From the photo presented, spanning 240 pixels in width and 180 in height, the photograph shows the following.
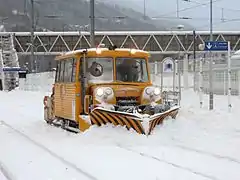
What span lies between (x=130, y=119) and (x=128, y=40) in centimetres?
7068

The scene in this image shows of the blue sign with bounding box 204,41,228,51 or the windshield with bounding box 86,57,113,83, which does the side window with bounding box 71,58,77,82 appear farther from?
the blue sign with bounding box 204,41,228,51

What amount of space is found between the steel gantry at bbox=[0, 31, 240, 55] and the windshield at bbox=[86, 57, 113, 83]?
222 ft

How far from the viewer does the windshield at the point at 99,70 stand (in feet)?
49.9

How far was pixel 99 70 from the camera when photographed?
15289 millimetres

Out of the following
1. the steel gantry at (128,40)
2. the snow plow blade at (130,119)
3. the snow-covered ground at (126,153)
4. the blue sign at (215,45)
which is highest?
the steel gantry at (128,40)

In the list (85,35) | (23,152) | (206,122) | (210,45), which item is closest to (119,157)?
(23,152)

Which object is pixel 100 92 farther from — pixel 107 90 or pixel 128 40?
pixel 128 40

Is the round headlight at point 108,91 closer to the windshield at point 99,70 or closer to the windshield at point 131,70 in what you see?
the windshield at point 99,70

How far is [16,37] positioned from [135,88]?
73207mm

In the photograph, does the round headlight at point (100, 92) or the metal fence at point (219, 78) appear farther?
the metal fence at point (219, 78)

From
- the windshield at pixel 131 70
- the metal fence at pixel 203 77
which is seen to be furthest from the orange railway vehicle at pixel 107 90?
the metal fence at pixel 203 77

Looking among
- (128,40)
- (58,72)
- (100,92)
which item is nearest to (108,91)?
(100,92)

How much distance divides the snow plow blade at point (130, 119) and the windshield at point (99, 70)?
145 cm

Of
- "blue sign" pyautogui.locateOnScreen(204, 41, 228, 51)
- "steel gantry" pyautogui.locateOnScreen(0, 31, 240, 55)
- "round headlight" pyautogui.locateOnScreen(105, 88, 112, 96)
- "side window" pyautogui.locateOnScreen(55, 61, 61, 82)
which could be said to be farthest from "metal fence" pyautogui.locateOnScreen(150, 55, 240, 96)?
"steel gantry" pyautogui.locateOnScreen(0, 31, 240, 55)
